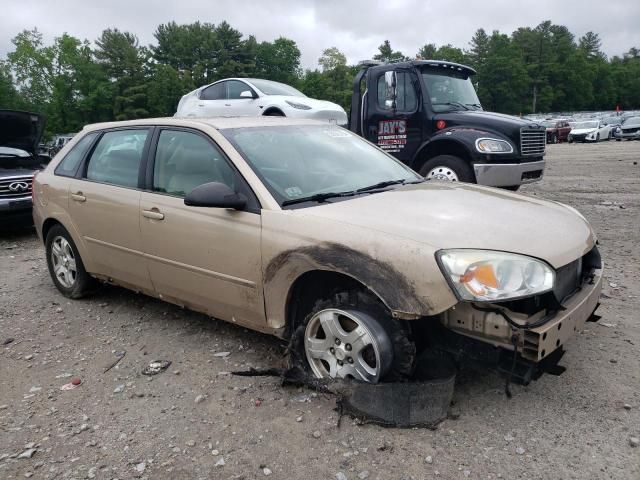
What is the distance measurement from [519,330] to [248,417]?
146 centimetres

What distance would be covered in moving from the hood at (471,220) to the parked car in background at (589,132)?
33.8 meters

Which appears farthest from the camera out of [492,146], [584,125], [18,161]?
[584,125]

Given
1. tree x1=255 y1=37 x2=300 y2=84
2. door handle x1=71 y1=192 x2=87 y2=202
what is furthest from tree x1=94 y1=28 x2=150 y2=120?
door handle x1=71 y1=192 x2=87 y2=202

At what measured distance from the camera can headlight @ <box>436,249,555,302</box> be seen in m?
2.47

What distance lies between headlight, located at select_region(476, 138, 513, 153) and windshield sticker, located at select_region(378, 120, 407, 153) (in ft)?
4.05

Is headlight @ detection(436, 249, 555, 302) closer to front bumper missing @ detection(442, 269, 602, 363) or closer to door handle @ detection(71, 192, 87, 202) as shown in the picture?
front bumper missing @ detection(442, 269, 602, 363)

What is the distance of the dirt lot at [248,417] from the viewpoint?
2469mm

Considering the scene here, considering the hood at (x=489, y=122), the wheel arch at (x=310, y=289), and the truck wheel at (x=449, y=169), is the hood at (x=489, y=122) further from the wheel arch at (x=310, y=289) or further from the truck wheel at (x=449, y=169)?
the wheel arch at (x=310, y=289)

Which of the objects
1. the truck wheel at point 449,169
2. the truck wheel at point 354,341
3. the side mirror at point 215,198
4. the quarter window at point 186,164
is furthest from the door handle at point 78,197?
the truck wheel at point 449,169

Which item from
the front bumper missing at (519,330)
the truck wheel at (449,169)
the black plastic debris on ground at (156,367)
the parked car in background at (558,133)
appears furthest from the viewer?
the parked car in background at (558,133)

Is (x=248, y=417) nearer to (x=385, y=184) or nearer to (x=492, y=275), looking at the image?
(x=492, y=275)

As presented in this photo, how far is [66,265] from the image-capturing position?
4.86 metres

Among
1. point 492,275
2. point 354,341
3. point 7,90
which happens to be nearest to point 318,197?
point 354,341

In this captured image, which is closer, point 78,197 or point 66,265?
point 78,197
